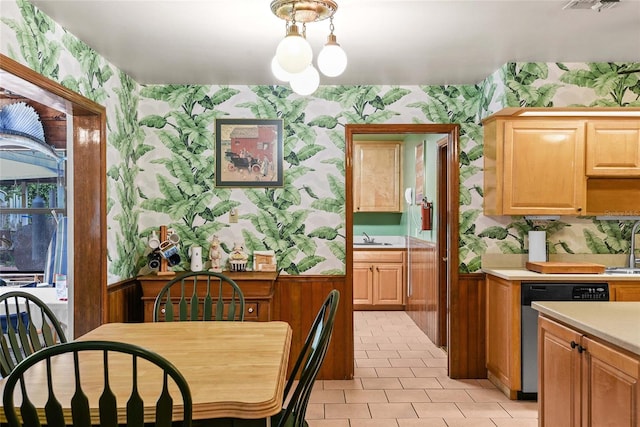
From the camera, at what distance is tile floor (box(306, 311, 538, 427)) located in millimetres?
3348

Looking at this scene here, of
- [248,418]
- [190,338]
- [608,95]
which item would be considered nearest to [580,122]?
[608,95]

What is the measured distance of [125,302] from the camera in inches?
151

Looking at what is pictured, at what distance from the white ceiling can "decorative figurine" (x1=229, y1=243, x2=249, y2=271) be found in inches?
52.6

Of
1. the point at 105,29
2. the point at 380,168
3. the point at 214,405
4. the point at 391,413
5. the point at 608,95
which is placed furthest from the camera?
the point at 380,168

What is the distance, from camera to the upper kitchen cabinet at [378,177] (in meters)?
7.42

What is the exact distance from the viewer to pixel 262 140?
4.28 metres

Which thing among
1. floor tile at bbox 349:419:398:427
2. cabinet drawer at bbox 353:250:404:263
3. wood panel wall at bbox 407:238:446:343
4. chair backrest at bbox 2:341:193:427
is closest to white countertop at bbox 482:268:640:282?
floor tile at bbox 349:419:398:427

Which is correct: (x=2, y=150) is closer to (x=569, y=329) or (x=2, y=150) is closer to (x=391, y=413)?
(x=391, y=413)

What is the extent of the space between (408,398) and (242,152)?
7.40 feet

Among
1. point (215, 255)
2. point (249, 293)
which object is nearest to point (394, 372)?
point (249, 293)

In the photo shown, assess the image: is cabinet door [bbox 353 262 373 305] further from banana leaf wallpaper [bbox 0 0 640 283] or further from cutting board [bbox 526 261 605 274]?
cutting board [bbox 526 261 605 274]

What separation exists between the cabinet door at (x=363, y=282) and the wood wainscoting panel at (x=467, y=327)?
2716 millimetres

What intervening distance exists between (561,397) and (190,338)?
5.46ft

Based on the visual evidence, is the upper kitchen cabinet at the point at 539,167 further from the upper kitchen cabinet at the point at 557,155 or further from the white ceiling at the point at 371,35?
the white ceiling at the point at 371,35
